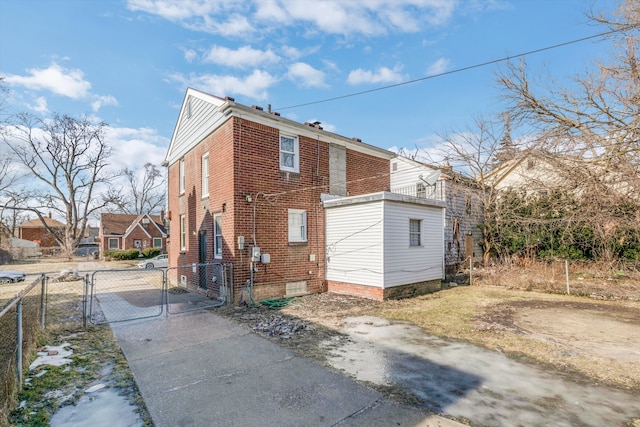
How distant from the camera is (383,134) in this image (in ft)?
48.2

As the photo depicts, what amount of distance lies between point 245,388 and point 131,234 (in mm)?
43464

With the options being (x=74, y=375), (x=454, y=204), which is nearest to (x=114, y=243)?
(x=454, y=204)

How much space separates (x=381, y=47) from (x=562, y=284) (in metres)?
10.5

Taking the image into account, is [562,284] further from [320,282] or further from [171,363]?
[171,363]

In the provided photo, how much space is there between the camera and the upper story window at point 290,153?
417 inches

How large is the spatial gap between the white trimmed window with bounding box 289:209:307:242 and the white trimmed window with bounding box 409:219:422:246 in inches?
144

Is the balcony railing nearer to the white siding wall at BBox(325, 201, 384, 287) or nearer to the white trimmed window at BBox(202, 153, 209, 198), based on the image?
the white siding wall at BBox(325, 201, 384, 287)

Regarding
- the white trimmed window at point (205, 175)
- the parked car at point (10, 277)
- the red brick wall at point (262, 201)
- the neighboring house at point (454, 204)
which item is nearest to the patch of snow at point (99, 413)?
the red brick wall at point (262, 201)

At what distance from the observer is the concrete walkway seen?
10.8 ft

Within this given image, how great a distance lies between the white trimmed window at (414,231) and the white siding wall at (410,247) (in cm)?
13

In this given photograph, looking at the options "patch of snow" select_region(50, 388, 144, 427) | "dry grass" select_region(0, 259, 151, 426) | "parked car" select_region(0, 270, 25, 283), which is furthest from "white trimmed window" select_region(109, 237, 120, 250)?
"patch of snow" select_region(50, 388, 144, 427)

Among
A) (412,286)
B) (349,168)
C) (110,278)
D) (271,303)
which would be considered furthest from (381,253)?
(110,278)

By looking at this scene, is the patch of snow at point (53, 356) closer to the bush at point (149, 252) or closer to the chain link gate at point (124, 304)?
the chain link gate at point (124, 304)

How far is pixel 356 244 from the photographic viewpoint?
1030 centimetres
